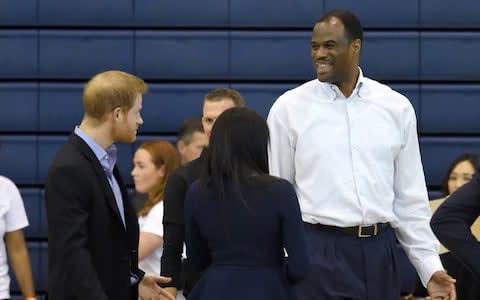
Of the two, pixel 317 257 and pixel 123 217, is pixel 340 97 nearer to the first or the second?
pixel 317 257

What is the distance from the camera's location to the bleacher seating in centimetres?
832

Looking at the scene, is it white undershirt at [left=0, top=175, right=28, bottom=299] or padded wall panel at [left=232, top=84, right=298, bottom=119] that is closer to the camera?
white undershirt at [left=0, top=175, right=28, bottom=299]

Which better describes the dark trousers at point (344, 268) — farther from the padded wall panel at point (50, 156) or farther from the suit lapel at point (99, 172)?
the padded wall panel at point (50, 156)

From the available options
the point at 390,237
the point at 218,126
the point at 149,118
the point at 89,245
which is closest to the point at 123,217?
the point at 89,245

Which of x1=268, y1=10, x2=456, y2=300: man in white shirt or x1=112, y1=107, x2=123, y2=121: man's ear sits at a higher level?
x1=112, y1=107, x2=123, y2=121: man's ear

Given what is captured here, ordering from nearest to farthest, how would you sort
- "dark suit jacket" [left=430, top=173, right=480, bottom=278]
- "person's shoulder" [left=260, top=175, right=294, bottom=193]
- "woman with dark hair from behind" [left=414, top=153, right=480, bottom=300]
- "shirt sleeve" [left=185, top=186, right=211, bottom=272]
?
"person's shoulder" [left=260, top=175, right=294, bottom=193] < "shirt sleeve" [left=185, top=186, right=211, bottom=272] < "dark suit jacket" [left=430, top=173, right=480, bottom=278] < "woman with dark hair from behind" [left=414, top=153, right=480, bottom=300]

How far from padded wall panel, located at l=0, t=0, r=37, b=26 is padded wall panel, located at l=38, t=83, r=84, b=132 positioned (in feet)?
1.33

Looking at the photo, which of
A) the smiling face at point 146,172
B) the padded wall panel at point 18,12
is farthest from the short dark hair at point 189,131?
the padded wall panel at point 18,12

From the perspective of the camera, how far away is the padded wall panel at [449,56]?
8.30 meters

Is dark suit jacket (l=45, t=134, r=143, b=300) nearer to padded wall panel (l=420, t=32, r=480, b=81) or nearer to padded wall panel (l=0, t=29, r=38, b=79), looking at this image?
padded wall panel (l=0, t=29, r=38, b=79)

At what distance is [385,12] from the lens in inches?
327

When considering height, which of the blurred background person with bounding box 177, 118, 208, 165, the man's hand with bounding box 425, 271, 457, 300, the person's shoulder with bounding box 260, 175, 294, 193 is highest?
the person's shoulder with bounding box 260, 175, 294, 193

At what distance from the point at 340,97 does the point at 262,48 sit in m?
3.14

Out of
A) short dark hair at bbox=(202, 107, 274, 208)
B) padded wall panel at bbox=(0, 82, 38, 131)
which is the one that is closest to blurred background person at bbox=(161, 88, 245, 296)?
short dark hair at bbox=(202, 107, 274, 208)
